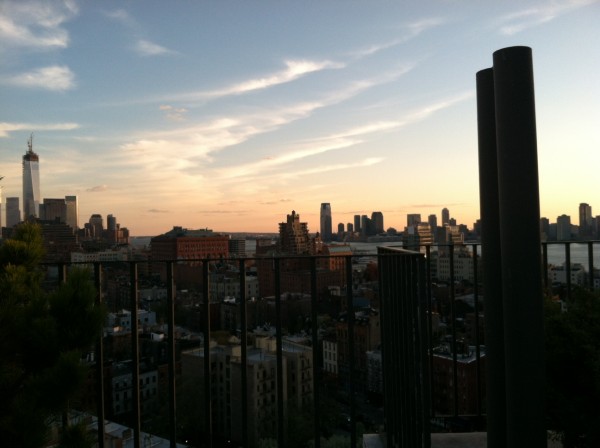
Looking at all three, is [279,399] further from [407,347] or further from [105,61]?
[105,61]

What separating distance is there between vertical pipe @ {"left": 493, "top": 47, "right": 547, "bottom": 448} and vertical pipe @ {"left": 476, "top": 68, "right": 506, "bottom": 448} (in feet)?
0.60

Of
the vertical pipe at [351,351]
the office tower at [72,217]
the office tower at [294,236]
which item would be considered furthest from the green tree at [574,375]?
the office tower at [294,236]

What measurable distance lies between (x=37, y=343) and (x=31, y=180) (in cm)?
265

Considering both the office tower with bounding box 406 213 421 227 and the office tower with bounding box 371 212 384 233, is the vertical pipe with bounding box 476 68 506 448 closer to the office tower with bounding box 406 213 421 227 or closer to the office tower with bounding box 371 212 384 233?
the office tower with bounding box 406 213 421 227

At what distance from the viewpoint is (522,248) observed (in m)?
1.54

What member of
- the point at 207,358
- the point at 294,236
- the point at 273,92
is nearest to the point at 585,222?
the point at 207,358

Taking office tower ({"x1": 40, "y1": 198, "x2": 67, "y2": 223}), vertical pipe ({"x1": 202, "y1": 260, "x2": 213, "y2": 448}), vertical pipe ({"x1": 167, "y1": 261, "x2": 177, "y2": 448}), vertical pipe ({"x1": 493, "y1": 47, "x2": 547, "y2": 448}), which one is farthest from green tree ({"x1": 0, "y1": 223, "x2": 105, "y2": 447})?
vertical pipe ({"x1": 493, "y1": 47, "x2": 547, "y2": 448})

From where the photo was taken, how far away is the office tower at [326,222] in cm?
1677

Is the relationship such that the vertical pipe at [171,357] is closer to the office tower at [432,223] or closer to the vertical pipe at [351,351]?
the vertical pipe at [351,351]

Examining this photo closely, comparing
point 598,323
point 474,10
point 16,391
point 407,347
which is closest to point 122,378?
point 16,391

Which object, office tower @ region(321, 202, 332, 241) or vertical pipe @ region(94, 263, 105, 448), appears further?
office tower @ region(321, 202, 332, 241)

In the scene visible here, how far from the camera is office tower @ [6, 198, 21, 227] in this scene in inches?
71.5

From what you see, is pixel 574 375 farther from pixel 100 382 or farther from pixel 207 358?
pixel 100 382

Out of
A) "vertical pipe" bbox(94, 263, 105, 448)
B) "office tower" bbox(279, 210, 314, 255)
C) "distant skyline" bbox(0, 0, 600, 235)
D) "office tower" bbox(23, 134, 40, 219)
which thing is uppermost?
"distant skyline" bbox(0, 0, 600, 235)
